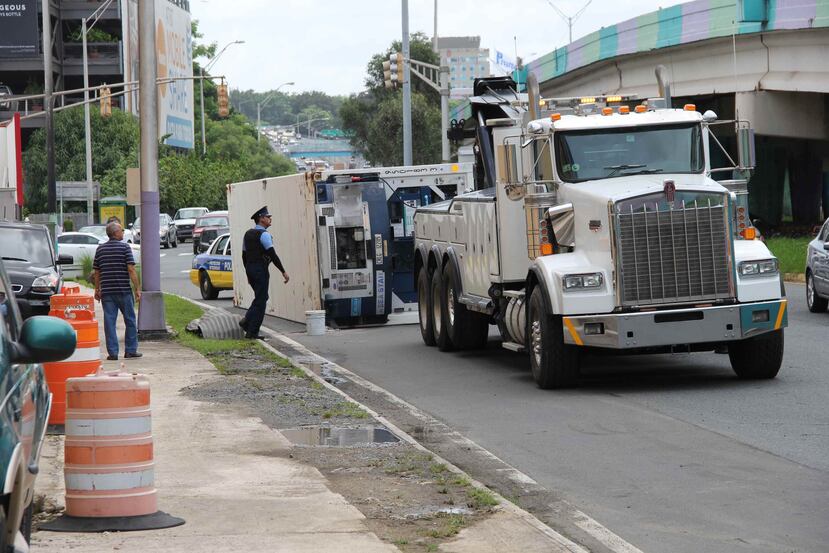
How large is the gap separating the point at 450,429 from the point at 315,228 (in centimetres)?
1234

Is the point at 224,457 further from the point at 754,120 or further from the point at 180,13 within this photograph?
the point at 180,13

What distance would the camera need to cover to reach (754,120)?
135 feet

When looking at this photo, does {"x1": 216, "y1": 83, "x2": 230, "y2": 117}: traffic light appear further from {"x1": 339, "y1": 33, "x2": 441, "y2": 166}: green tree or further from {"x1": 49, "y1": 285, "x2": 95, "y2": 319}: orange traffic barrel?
{"x1": 339, "y1": 33, "x2": 441, "y2": 166}: green tree

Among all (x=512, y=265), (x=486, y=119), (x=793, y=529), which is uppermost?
(x=486, y=119)

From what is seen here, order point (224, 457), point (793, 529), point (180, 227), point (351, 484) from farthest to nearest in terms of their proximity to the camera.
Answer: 1. point (180, 227)
2. point (224, 457)
3. point (351, 484)
4. point (793, 529)

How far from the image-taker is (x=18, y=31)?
9269 cm

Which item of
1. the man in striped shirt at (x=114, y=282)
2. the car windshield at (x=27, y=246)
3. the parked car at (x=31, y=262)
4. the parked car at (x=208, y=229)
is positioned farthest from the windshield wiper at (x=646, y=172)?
the parked car at (x=208, y=229)

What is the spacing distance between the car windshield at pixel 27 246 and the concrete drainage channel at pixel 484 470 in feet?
29.0

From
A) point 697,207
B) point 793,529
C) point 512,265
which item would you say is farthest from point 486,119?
point 793,529

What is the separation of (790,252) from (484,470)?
94.0ft

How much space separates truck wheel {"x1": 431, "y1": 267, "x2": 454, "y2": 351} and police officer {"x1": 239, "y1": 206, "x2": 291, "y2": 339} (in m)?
2.78

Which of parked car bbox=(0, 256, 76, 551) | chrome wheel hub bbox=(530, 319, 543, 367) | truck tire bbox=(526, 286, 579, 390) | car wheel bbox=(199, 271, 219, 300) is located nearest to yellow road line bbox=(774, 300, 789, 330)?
truck tire bbox=(526, 286, 579, 390)

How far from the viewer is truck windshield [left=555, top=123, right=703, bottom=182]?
15875 mm

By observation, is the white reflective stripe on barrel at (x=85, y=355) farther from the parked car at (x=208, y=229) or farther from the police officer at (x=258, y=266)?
the parked car at (x=208, y=229)
